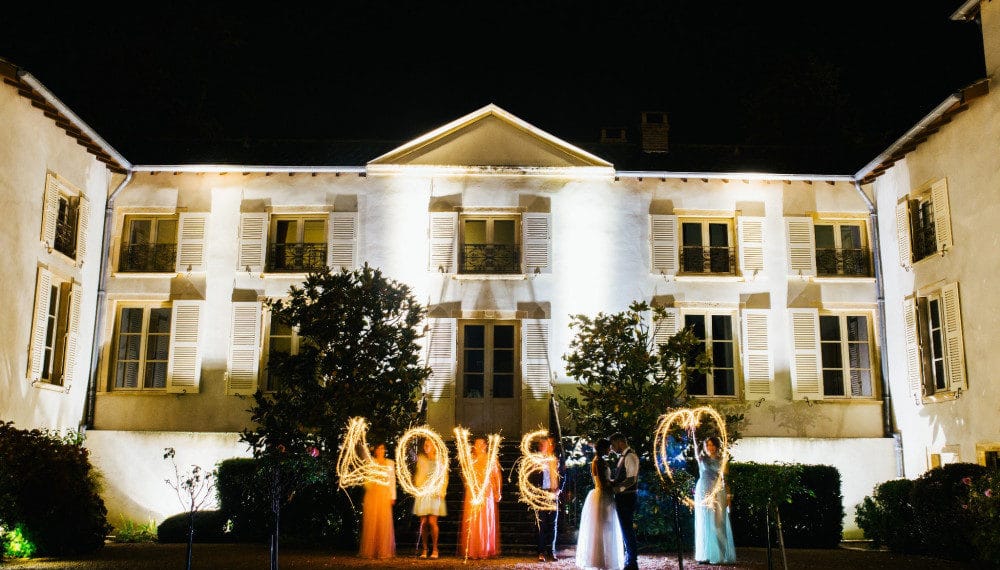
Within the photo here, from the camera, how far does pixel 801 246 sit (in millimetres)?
18297

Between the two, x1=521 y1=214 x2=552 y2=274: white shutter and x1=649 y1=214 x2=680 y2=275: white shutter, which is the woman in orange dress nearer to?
x1=521 y1=214 x2=552 y2=274: white shutter

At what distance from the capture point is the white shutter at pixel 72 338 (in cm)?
1652

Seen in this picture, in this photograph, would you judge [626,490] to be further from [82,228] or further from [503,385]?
[82,228]

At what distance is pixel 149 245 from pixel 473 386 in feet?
24.1

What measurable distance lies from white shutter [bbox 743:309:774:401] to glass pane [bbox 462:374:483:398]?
211 inches

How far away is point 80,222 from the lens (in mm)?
16906

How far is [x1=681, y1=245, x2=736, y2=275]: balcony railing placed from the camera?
60.1 feet

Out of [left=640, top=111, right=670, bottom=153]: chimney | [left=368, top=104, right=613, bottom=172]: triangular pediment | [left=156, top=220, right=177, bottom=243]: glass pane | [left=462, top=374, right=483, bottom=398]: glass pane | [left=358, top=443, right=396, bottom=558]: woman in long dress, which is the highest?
[left=640, top=111, right=670, bottom=153]: chimney

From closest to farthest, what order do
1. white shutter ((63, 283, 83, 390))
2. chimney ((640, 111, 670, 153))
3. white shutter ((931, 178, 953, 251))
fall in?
white shutter ((931, 178, 953, 251)) < white shutter ((63, 283, 83, 390)) < chimney ((640, 111, 670, 153))

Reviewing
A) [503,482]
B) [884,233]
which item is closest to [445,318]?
[503,482]

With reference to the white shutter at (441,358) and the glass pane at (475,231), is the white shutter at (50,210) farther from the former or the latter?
the glass pane at (475,231)

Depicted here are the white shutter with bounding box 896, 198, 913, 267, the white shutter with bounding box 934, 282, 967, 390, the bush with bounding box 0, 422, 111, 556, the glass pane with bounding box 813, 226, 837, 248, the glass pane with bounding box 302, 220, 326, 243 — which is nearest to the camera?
the bush with bounding box 0, 422, 111, 556

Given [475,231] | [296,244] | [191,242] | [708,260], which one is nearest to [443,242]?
[475,231]

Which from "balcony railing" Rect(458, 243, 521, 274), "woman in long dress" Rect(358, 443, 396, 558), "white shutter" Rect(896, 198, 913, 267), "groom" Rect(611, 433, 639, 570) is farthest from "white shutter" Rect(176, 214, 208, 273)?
"white shutter" Rect(896, 198, 913, 267)
